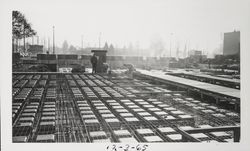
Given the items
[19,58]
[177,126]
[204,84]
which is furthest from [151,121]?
[19,58]

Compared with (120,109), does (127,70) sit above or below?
above

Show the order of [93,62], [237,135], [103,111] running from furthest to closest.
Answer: [93,62] → [103,111] → [237,135]

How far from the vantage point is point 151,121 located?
3389 millimetres

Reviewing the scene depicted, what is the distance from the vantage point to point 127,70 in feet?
12.6

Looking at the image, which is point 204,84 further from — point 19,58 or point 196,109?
point 19,58

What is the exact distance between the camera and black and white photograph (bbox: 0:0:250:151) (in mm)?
3168

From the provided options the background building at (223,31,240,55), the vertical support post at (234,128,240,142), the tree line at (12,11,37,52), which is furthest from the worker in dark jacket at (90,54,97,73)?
the vertical support post at (234,128,240,142)

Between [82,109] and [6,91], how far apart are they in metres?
1.01

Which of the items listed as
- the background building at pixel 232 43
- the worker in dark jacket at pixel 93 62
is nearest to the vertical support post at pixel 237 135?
the background building at pixel 232 43

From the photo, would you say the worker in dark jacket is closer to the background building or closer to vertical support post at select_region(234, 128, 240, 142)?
the background building

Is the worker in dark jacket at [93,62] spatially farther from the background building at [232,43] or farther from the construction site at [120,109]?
the background building at [232,43]

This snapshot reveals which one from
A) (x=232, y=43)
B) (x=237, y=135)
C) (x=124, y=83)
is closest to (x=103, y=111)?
(x=124, y=83)

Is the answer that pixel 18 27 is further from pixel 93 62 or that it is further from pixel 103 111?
pixel 103 111

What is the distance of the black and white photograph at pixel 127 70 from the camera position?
125 inches
